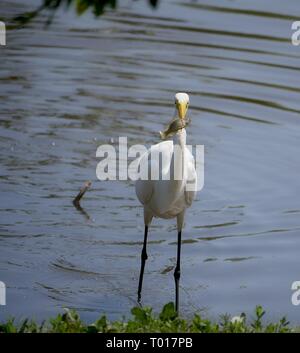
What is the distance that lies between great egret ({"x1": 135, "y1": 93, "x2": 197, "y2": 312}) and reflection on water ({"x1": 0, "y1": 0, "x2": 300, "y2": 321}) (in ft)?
1.98

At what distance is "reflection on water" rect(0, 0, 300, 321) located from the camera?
8.70m

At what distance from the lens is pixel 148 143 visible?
12.2 metres

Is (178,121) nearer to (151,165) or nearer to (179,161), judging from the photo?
(179,161)

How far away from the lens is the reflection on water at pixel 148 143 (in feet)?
28.6

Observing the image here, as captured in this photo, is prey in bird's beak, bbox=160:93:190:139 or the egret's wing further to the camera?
the egret's wing

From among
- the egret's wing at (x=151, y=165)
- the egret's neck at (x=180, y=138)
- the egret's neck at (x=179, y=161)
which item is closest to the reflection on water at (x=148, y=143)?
the egret's wing at (x=151, y=165)

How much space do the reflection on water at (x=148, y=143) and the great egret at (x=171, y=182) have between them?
60 centimetres

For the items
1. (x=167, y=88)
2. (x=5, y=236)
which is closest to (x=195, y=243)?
(x=5, y=236)

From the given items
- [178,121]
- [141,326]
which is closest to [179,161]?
[178,121]

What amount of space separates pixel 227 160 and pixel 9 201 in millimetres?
2750

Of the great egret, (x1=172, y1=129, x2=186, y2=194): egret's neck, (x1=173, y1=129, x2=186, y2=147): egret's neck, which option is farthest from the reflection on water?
(x1=173, y1=129, x2=186, y2=147): egret's neck

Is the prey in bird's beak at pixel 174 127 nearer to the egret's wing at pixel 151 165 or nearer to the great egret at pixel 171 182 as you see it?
the great egret at pixel 171 182

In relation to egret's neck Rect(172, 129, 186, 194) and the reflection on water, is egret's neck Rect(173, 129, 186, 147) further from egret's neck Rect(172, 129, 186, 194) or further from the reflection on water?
the reflection on water

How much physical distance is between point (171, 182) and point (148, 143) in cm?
396
